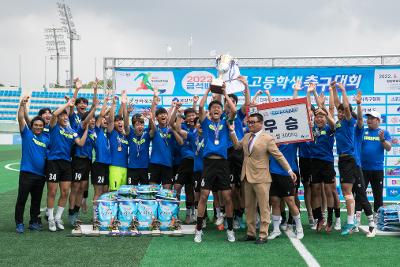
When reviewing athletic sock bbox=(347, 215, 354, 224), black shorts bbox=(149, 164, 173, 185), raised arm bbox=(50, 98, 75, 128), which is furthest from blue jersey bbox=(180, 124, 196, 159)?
athletic sock bbox=(347, 215, 354, 224)

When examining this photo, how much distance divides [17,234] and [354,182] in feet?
17.5

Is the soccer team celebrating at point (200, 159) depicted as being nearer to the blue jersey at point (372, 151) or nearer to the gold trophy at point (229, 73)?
the blue jersey at point (372, 151)

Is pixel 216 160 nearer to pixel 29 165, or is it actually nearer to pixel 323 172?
pixel 323 172

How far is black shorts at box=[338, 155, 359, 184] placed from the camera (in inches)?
298

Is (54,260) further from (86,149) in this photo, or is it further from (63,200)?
(86,149)

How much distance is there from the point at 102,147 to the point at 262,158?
298 centimetres

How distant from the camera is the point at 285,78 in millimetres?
10836

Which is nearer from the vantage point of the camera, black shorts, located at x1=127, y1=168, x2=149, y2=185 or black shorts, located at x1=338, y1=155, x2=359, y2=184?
black shorts, located at x1=338, y1=155, x2=359, y2=184

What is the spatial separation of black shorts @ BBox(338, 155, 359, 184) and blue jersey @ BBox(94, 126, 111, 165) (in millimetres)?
3910

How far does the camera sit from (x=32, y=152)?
773cm

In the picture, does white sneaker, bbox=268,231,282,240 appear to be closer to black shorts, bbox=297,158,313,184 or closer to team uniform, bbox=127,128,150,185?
black shorts, bbox=297,158,313,184

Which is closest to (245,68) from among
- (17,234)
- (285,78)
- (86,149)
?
(285,78)

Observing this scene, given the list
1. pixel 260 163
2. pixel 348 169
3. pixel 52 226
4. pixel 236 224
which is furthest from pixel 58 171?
pixel 348 169

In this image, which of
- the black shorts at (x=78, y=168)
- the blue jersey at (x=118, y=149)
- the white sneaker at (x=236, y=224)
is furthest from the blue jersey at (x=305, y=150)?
the black shorts at (x=78, y=168)
